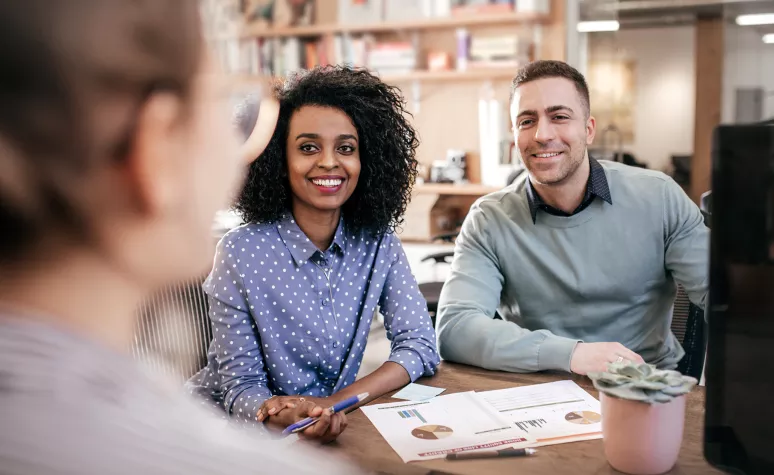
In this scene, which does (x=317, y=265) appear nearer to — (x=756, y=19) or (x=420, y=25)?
(x=420, y=25)

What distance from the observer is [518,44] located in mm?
4348

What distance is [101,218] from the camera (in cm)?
34

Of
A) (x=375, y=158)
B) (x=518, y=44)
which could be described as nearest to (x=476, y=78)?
(x=518, y=44)

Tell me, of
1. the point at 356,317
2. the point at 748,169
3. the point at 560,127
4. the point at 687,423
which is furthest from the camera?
the point at 560,127

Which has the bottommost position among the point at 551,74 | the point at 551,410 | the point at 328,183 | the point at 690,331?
the point at 690,331

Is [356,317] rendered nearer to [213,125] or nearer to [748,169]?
[748,169]

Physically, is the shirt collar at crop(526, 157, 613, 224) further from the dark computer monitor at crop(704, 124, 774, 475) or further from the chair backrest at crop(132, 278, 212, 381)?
the dark computer monitor at crop(704, 124, 774, 475)

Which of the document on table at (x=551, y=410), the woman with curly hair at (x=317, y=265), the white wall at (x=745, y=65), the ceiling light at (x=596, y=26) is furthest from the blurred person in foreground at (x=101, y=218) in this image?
the white wall at (x=745, y=65)

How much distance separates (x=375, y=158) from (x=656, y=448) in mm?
1011

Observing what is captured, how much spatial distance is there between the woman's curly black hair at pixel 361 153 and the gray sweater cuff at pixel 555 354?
1.61 feet

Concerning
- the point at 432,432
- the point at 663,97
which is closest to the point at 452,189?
the point at 663,97

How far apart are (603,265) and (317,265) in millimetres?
739

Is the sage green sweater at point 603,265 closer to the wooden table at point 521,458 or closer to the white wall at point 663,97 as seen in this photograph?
the wooden table at point 521,458

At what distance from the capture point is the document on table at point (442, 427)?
1.00m
